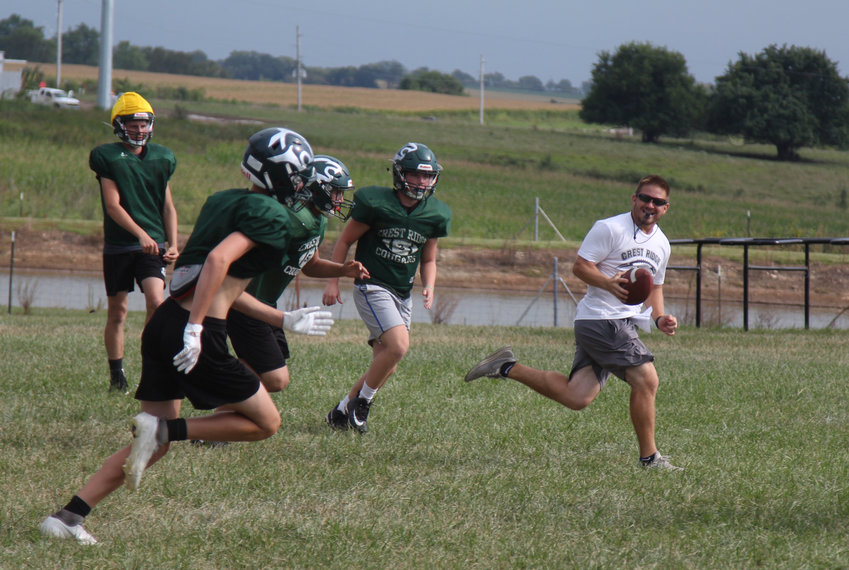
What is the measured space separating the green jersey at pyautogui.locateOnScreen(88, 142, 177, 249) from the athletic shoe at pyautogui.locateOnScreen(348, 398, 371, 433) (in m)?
2.19

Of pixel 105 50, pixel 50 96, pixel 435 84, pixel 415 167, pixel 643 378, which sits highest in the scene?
pixel 435 84

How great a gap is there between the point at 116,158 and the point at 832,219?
38.7 metres

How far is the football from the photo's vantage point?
246 inches

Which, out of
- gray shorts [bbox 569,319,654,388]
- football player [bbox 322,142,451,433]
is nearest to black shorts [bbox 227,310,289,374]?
football player [bbox 322,142,451,433]

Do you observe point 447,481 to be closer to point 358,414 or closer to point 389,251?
point 358,414

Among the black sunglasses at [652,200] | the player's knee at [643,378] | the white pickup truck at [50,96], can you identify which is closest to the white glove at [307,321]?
the player's knee at [643,378]

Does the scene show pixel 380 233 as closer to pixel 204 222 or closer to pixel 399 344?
pixel 399 344

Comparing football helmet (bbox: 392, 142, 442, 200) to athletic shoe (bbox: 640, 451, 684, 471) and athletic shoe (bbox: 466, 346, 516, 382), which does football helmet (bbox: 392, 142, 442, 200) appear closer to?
athletic shoe (bbox: 466, 346, 516, 382)

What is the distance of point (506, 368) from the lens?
23.0ft

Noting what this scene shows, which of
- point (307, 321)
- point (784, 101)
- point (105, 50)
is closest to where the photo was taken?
point (307, 321)

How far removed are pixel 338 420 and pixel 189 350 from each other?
2998 mm

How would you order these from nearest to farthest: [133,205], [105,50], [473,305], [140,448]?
[140,448] → [133,205] → [473,305] → [105,50]

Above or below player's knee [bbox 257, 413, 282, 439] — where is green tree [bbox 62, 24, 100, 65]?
above

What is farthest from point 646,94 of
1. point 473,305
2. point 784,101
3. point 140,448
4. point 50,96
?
point 140,448
